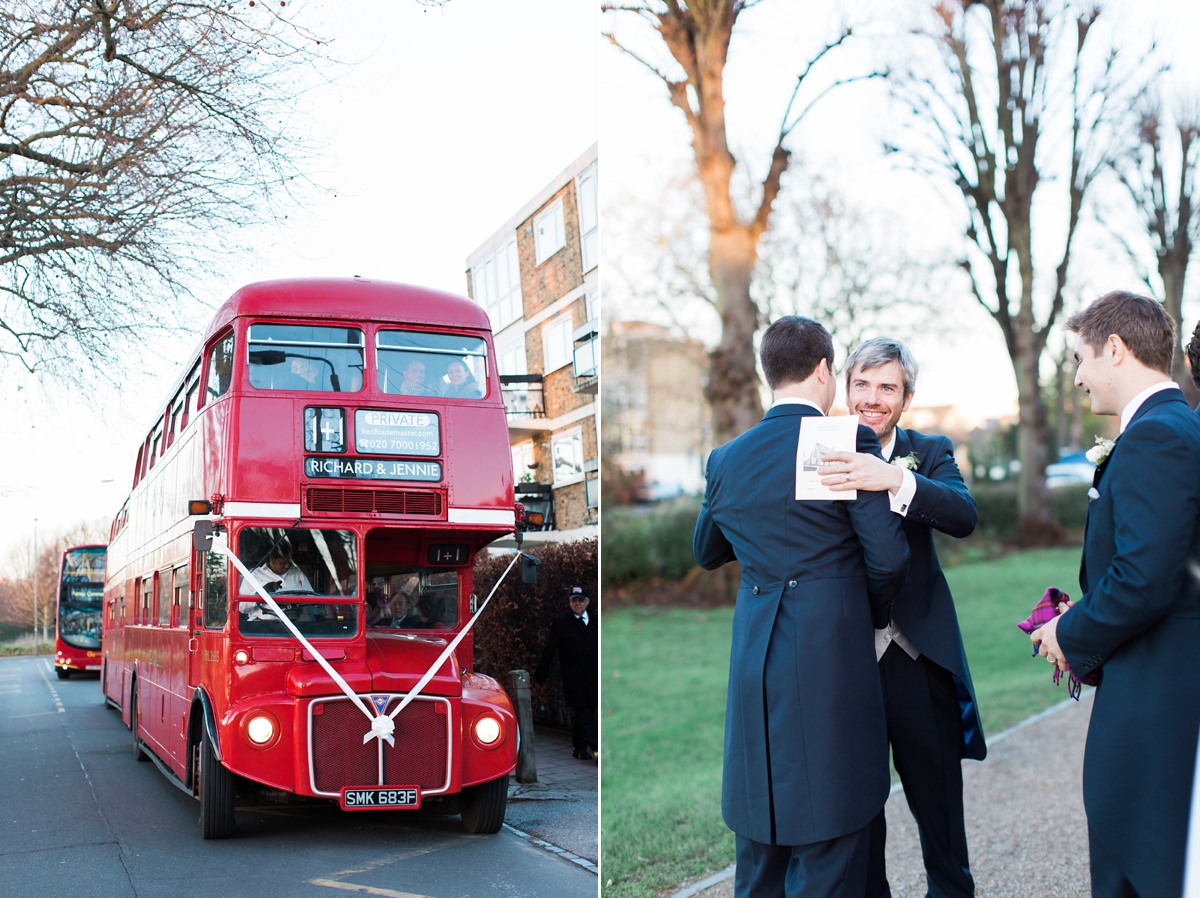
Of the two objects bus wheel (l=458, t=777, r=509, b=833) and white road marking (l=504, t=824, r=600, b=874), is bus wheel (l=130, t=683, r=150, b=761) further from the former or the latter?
white road marking (l=504, t=824, r=600, b=874)

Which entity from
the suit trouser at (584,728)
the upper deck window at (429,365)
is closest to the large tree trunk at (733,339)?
the suit trouser at (584,728)

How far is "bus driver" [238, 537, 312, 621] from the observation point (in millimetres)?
8055

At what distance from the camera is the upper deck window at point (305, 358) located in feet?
27.0

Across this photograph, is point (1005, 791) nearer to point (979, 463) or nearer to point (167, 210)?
point (167, 210)

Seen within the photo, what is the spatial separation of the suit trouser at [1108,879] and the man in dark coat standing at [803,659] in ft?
2.05

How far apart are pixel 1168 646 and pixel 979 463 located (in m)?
37.4

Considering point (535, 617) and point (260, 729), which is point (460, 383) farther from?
point (535, 617)

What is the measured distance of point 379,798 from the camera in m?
7.76

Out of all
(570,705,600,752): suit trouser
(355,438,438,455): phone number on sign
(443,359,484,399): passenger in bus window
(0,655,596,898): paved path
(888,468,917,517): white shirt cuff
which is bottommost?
(0,655,596,898): paved path

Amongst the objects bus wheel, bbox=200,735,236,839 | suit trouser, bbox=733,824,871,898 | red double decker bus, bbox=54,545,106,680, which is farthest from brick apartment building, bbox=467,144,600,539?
red double decker bus, bbox=54,545,106,680

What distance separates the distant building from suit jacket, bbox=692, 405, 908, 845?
1859 cm

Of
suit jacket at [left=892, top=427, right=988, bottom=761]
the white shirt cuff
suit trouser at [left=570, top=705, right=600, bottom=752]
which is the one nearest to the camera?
the white shirt cuff

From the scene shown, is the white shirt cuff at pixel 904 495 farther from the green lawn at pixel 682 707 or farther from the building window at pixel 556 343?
the building window at pixel 556 343

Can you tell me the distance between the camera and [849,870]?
11.3 feet
